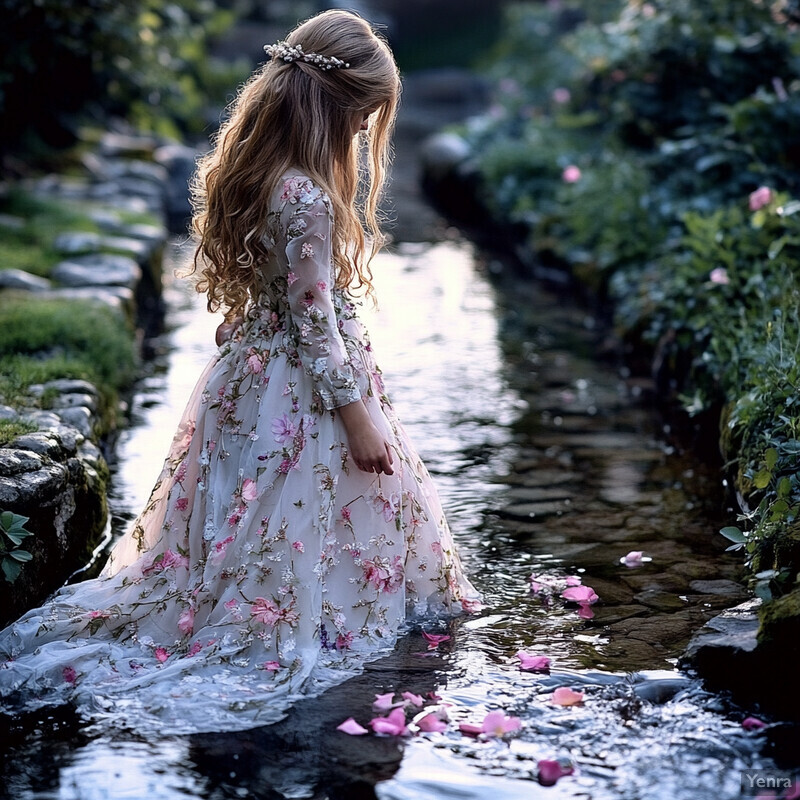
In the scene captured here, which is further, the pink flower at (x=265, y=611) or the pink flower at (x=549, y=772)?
the pink flower at (x=265, y=611)

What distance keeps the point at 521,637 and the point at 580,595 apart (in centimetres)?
32

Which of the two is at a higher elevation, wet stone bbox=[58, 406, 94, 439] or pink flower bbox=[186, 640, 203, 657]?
wet stone bbox=[58, 406, 94, 439]

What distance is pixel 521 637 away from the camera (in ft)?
10.2

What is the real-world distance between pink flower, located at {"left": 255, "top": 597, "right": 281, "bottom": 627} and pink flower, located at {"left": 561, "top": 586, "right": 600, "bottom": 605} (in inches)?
37.8

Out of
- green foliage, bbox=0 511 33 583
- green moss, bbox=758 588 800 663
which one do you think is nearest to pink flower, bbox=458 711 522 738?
green moss, bbox=758 588 800 663

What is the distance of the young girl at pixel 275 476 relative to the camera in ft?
9.12

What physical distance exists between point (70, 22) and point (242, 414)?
16.6 feet

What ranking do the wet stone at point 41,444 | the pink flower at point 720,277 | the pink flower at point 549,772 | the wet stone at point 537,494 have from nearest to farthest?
1. the pink flower at point 549,772
2. the wet stone at point 41,444
3. the wet stone at point 537,494
4. the pink flower at point 720,277

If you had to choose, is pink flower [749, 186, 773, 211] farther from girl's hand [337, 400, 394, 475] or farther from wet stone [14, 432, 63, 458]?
wet stone [14, 432, 63, 458]

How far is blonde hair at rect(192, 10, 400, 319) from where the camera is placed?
9.43 feet

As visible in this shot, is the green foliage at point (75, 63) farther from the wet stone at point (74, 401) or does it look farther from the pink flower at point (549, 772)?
the pink flower at point (549, 772)

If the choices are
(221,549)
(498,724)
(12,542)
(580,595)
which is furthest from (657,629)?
(12,542)

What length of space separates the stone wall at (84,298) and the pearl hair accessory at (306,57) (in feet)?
4.38

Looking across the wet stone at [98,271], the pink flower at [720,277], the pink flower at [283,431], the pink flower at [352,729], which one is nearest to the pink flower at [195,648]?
the pink flower at [352,729]
